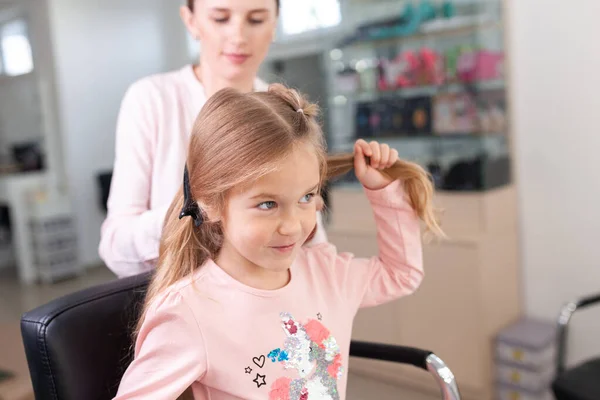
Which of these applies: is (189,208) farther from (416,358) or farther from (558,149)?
(558,149)

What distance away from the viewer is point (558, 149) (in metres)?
2.41

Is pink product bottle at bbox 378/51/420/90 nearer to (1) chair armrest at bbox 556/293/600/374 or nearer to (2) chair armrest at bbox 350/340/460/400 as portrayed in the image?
(1) chair armrest at bbox 556/293/600/374

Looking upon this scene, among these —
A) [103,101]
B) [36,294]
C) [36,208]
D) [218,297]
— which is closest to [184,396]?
[218,297]

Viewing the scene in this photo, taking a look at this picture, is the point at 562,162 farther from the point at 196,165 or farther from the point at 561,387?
the point at 196,165

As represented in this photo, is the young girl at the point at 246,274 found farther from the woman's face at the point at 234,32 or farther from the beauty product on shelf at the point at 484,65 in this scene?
the beauty product on shelf at the point at 484,65

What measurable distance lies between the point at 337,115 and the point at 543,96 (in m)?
1.01

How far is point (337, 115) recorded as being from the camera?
3066mm

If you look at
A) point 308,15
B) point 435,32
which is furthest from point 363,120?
point 308,15

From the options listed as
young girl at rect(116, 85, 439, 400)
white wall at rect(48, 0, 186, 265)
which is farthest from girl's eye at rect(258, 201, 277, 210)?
white wall at rect(48, 0, 186, 265)

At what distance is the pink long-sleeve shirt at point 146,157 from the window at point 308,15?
81.5 inches

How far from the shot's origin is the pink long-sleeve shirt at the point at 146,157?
1.11m

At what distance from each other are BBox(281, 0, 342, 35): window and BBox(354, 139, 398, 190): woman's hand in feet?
7.01

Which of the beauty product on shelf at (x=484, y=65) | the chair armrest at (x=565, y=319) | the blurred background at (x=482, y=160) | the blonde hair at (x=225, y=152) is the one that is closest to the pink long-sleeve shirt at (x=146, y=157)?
the blonde hair at (x=225, y=152)

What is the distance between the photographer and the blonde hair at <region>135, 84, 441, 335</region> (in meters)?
0.85
